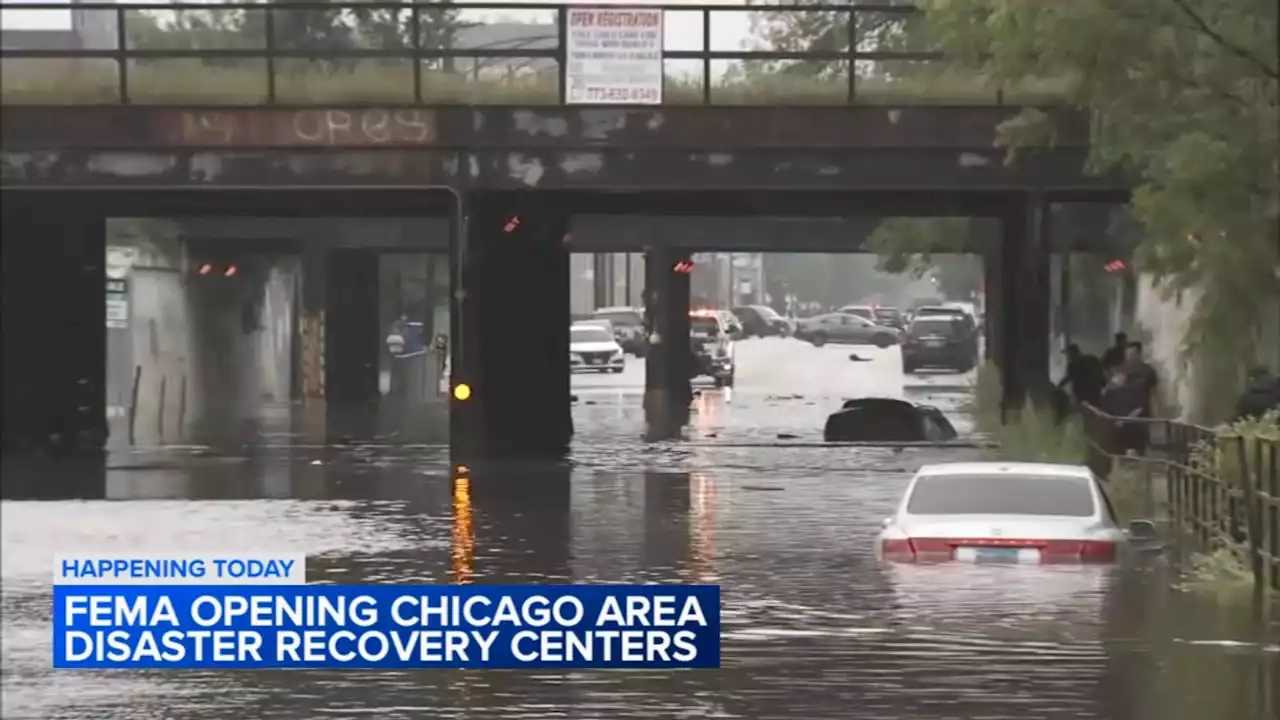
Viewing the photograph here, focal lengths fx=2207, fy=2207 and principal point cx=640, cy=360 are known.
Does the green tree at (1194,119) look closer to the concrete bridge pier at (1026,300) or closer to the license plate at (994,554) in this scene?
the license plate at (994,554)

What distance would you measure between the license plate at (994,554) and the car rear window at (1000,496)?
496 millimetres

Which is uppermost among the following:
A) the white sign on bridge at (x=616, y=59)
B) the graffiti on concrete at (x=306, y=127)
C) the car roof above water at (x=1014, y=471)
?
the white sign on bridge at (x=616, y=59)

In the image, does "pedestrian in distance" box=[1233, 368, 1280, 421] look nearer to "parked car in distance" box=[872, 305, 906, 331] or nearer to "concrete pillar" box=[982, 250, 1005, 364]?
"concrete pillar" box=[982, 250, 1005, 364]

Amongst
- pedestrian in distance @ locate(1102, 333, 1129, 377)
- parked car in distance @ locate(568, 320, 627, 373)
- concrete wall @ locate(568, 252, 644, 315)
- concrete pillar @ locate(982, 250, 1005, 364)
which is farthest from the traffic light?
concrete wall @ locate(568, 252, 644, 315)

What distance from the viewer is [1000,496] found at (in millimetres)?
14391

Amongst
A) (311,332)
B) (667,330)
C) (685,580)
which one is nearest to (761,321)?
(311,332)

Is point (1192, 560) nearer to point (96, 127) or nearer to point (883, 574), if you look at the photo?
point (883, 574)

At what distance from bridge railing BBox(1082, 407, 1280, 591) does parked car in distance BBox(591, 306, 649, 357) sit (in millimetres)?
46646

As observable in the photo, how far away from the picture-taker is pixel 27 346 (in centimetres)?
3152

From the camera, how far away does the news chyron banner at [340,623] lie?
341 inches

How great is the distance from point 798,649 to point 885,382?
48.2 meters

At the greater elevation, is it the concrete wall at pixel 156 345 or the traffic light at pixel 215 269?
the traffic light at pixel 215 269

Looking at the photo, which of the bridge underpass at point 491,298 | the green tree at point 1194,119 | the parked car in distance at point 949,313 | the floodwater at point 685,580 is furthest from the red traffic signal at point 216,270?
the green tree at point 1194,119

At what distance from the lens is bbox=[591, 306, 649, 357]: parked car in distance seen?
237 ft
